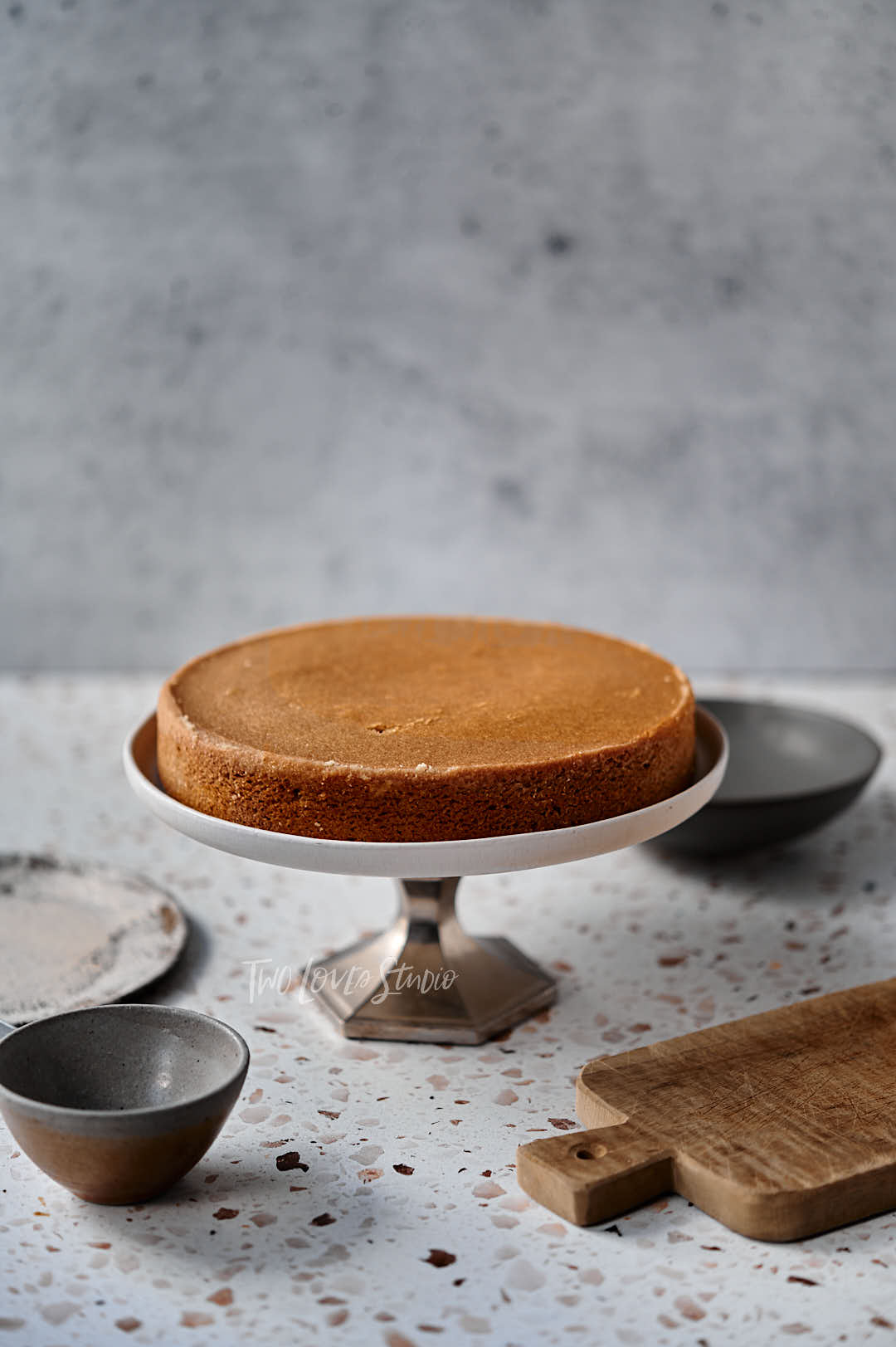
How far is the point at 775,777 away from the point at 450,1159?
2.45 feet

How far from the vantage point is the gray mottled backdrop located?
209 cm

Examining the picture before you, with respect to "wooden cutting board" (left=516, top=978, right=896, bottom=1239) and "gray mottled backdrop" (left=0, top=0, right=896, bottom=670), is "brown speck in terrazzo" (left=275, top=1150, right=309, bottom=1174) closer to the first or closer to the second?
"wooden cutting board" (left=516, top=978, right=896, bottom=1239)

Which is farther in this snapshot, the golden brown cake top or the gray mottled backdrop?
the gray mottled backdrop

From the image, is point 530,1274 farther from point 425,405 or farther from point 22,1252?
point 425,405

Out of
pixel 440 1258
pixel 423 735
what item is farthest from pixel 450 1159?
pixel 423 735

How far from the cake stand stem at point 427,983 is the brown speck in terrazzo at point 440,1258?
0.93 ft

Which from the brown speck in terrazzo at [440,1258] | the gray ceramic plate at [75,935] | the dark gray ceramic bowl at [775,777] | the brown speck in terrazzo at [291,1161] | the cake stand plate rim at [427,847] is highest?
the cake stand plate rim at [427,847]

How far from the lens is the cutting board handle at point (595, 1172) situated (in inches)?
36.1

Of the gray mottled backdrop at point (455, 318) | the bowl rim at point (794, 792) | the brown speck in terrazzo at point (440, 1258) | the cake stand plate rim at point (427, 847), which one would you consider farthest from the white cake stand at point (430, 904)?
the gray mottled backdrop at point (455, 318)

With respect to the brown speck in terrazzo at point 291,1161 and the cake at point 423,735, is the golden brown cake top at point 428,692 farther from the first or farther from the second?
the brown speck in terrazzo at point 291,1161

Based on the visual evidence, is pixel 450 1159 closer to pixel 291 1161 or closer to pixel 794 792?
pixel 291 1161

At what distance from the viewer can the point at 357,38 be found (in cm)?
208

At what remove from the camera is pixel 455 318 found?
2.19 meters

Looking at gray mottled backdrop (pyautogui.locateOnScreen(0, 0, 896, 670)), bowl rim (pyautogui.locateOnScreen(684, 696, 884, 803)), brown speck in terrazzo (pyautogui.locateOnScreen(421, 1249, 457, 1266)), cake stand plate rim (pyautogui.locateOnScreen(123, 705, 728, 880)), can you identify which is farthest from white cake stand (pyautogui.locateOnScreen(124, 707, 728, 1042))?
gray mottled backdrop (pyautogui.locateOnScreen(0, 0, 896, 670))
